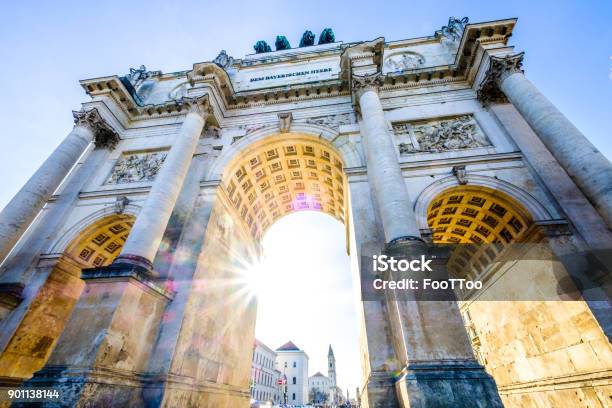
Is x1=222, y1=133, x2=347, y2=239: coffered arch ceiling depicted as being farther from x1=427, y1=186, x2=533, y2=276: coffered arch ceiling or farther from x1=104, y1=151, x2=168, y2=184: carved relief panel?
x1=427, y1=186, x2=533, y2=276: coffered arch ceiling

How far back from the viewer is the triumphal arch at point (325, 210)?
6.79 meters

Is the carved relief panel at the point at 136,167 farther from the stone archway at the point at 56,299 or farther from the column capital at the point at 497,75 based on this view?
the column capital at the point at 497,75

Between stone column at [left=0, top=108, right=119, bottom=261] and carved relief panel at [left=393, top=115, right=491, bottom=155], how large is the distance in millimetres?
14427

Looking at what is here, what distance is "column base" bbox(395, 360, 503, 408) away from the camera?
201 inches

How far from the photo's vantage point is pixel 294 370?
76.8 m

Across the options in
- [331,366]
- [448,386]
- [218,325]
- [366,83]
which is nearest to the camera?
[448,386]

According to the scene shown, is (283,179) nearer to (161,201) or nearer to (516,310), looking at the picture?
(161,201)

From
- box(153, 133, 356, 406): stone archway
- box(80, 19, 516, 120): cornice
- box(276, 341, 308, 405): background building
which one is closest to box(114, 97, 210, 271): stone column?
box(153, 133, 356, 406): stone archway

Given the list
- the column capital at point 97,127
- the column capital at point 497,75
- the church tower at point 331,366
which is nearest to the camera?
the column capital at point 497,75

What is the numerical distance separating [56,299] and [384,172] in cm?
1289

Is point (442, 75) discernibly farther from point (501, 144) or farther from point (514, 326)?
point (514, 326)

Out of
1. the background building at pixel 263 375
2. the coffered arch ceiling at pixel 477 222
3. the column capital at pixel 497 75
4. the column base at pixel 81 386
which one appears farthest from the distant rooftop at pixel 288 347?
the column capital at pixel 497 75

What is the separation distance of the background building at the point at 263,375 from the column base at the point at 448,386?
54.2 meters

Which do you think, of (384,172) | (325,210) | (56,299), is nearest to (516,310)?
(384,172)
